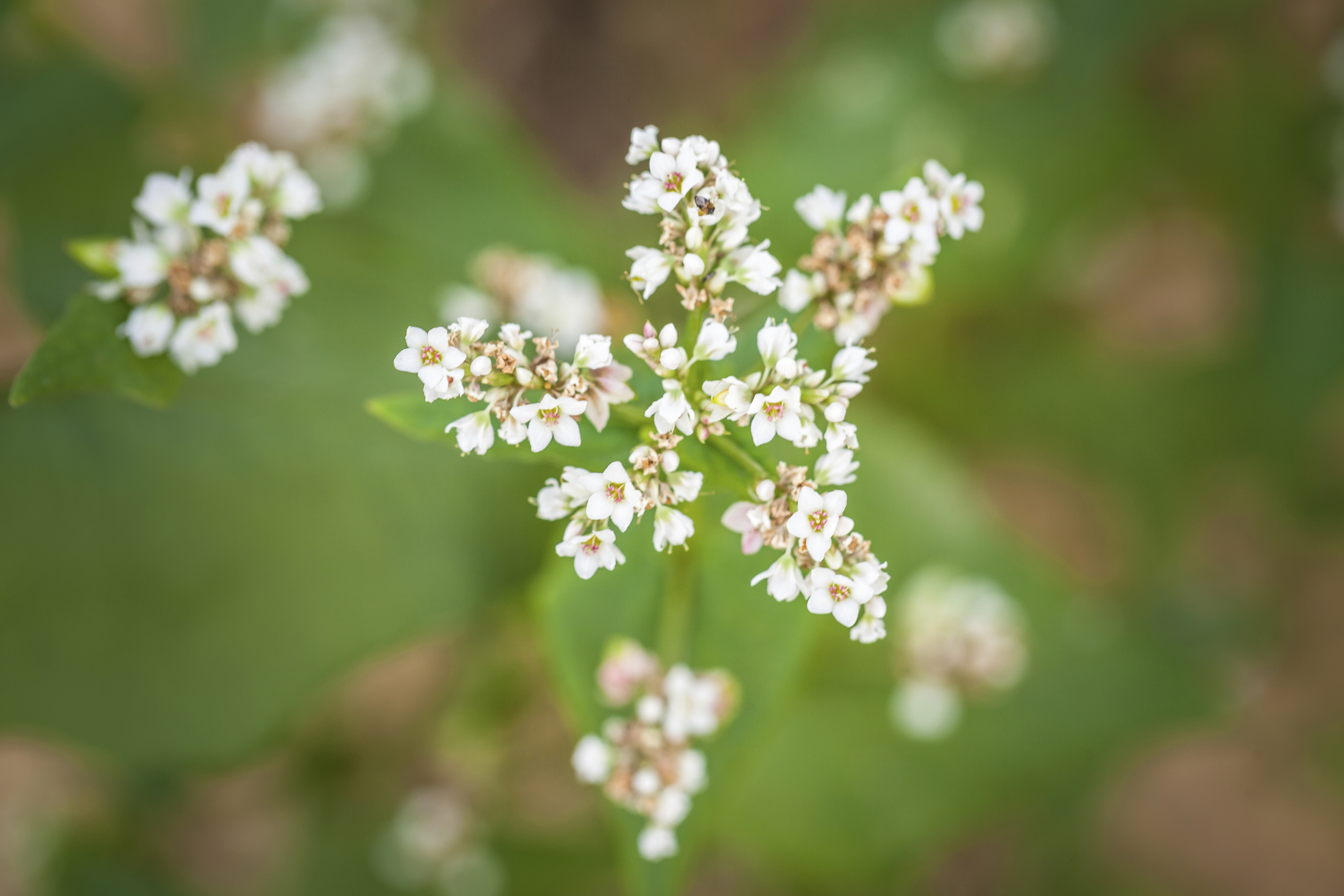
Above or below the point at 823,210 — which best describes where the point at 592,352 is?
below

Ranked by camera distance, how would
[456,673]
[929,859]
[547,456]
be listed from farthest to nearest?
1. [929,859]
2. [456,673]
3. [547,456]

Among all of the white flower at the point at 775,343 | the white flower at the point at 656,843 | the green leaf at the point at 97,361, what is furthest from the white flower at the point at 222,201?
the white flower at the point at 656,843

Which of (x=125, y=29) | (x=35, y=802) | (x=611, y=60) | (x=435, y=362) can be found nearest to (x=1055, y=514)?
(x=611, y=60)

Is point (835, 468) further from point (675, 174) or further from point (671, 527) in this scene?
point (675, 174)

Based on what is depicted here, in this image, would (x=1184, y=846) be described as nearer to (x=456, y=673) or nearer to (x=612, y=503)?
(x=456, y=673)

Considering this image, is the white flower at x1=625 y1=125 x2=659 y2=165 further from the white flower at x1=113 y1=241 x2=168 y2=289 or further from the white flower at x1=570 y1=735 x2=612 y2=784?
the white flower at x1=570 y1=735 x2=612 y2=784

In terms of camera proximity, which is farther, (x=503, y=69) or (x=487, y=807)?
(x=503, y=69)

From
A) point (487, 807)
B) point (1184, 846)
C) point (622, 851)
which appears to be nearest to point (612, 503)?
point (622, 851)

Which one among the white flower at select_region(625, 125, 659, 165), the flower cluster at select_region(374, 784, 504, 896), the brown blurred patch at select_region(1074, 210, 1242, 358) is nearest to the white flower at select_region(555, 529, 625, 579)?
the white flower at select_region(625, 125, 659, 165)
